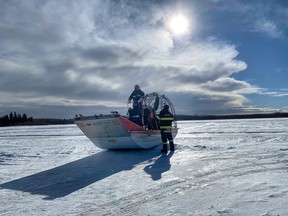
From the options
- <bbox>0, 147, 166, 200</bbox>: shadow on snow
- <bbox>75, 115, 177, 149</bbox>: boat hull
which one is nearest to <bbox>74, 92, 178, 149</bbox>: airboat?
<bbox>75, 115, 177, 149</bbox>: boat hull

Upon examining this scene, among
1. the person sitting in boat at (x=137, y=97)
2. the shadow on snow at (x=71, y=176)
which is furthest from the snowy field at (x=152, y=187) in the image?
the person sitting in boat at (x=137, y=97)

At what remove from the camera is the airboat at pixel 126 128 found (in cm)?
912

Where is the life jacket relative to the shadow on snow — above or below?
above

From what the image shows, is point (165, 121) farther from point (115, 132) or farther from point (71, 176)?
point (71, 176)

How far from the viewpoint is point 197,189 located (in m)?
4.64

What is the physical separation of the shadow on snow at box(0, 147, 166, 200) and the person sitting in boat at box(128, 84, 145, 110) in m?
2.70

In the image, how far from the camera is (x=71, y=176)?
6133 millimetres

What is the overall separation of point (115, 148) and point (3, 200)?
18.9 ft

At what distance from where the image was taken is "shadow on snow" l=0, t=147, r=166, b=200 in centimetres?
505

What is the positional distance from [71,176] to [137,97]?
5.11 meters

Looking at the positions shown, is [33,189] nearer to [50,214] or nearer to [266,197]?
[50,214]

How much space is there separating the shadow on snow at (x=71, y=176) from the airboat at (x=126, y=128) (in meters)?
1.12

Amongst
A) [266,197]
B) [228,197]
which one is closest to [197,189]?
[228,197]

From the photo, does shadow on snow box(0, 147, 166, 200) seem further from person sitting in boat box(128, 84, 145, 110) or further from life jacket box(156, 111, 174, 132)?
person sitting in boat box(128, 84, 145, 110)
